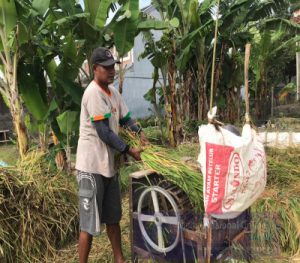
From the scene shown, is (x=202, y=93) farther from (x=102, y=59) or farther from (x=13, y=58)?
(x=102, y=59)

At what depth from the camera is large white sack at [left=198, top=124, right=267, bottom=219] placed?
2.28m

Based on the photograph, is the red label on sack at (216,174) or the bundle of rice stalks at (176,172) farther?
the bundle of rice stalks at (176,172)

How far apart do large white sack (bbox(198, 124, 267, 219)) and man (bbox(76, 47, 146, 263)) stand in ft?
2.61

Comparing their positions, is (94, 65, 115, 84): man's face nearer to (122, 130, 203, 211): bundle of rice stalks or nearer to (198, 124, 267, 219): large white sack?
(122, 130, 203, 211): bundle of rice stalks

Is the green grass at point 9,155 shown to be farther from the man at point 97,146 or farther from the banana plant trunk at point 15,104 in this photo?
the man at point 97,146

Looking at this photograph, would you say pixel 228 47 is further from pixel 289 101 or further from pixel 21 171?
pixel 289 101

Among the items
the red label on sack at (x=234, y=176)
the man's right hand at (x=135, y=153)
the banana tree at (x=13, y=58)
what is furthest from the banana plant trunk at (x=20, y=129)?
the red label on sack at (x=234, y=176)

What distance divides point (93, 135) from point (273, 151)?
2511mm

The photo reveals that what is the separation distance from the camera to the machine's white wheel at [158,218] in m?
2.79

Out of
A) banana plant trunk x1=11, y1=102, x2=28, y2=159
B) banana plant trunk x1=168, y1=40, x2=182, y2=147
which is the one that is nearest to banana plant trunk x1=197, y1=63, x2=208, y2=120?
banana plant trunk x1=168, y1=40, x2=182, y2=147

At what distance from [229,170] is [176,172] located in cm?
56

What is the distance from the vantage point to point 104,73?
9.69 ft

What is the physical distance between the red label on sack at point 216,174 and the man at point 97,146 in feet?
2.62

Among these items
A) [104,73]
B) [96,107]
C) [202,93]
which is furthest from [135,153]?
[202,93]
